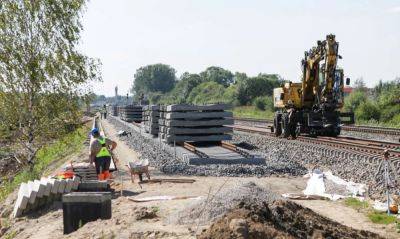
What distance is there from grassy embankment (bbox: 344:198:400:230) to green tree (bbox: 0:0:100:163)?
1053cm

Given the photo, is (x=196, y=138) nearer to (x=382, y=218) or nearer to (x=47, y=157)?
(x=47, y=157)

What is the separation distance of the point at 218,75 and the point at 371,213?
16122 cm

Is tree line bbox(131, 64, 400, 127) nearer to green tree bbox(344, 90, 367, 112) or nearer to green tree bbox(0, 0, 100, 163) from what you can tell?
green tree bbox(344, 90, 367, 112)

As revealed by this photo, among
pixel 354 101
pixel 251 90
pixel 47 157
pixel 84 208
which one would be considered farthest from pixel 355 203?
pixel 251 90

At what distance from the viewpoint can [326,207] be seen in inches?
406

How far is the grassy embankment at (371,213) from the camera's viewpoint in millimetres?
8918

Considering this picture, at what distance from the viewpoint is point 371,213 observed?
9594 millimetres

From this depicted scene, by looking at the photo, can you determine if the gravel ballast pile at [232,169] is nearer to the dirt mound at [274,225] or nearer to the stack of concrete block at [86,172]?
the stack of concrete block at [86,172]

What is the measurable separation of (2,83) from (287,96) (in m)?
14.2

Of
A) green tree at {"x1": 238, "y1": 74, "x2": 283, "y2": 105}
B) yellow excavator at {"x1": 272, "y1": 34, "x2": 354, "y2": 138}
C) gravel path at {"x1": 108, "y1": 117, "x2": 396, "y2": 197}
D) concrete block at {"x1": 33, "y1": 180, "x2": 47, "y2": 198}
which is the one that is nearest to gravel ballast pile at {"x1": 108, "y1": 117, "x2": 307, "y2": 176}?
gravel path at {"x1": 108, "y1": 117, "x2": 396, "y2": 197}

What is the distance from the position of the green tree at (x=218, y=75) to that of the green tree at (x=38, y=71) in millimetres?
147265

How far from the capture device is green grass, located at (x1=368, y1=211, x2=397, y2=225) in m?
8.91

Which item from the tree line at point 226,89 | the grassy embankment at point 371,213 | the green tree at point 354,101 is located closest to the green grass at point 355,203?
the grassy embankment at point 371,213

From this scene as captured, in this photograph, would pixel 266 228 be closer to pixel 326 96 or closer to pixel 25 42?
pixel 25 42
